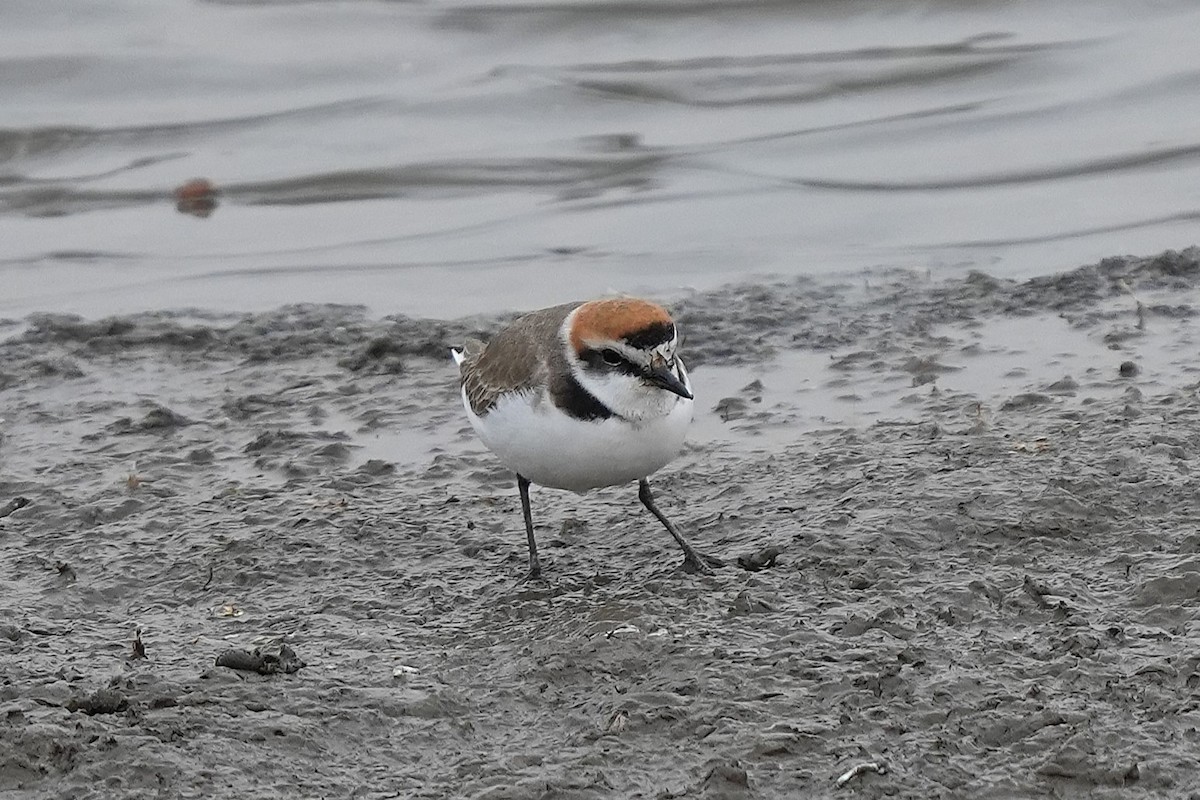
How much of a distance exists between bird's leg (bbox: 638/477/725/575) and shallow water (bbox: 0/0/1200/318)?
3752 millimetres

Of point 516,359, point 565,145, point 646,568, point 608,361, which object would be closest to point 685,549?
point 646,568

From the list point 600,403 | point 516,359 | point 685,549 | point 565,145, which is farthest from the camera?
point 565,145

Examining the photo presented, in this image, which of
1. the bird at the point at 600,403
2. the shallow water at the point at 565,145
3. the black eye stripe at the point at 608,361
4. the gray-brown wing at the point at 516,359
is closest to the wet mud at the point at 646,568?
the bird at the point at 600,403

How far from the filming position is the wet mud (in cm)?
472

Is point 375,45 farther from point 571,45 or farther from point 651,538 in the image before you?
point 651,538

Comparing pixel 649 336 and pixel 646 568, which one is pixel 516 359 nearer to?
pixel 649 336

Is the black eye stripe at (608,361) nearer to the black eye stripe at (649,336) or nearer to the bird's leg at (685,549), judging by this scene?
the black eye stripe at (649,336)

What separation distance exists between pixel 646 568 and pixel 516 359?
0.90 m

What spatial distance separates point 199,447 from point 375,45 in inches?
339

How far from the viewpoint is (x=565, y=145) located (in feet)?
44.3

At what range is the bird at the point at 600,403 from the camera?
19.4 ft

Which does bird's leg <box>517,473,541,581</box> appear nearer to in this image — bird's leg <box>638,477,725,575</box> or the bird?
the bird

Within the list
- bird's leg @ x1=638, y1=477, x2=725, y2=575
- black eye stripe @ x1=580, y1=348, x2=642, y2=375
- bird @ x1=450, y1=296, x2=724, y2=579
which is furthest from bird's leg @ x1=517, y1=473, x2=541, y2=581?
black eye stripe @ x1=580, y1=348, x2=642, y2=375

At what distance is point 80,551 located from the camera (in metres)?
6.53
